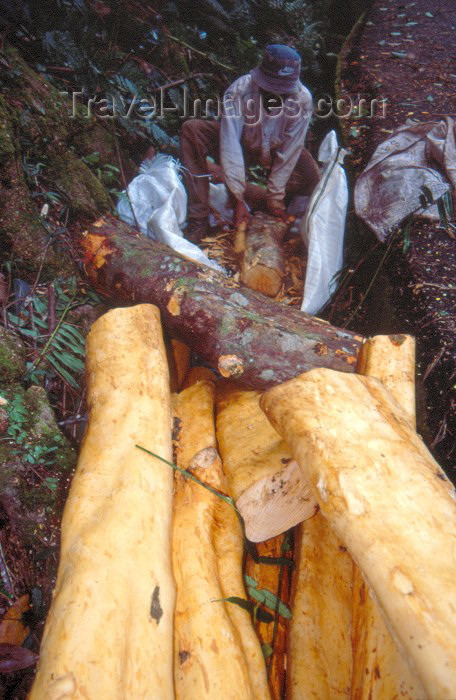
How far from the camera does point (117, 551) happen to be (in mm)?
1269

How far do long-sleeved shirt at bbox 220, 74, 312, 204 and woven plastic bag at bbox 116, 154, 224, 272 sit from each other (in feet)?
1.72

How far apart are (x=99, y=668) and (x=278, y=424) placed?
851 millimetres

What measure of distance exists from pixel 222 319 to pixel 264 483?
82 centimetres

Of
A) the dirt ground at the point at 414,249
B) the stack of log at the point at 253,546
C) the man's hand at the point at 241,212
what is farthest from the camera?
the man's hand at the point at 241,212

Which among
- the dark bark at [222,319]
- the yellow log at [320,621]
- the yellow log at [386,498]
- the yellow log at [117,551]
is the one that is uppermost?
the yellow log at [386,498]

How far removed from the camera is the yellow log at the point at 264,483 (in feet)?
5.10

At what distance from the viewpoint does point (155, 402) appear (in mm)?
1737

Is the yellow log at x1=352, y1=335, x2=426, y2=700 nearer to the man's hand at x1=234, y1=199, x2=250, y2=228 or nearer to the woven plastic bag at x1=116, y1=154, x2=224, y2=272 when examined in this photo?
the woven plastic bag at x1=116, y1=154, x2=224, y2=272

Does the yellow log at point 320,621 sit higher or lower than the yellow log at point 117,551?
lower

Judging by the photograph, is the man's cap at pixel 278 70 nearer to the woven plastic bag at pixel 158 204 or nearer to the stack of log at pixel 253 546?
the woven plastic bag at pixel 158 204

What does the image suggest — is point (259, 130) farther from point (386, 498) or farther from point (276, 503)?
point (386, 498)

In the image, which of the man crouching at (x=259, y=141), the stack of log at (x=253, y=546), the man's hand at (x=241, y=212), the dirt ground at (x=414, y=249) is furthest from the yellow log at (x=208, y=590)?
the man crouching at (x=259, y=141)

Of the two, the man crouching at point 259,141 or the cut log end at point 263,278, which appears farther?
the man crouching at point 259,141

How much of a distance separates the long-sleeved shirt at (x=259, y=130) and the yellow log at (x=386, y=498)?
8.73 feet
